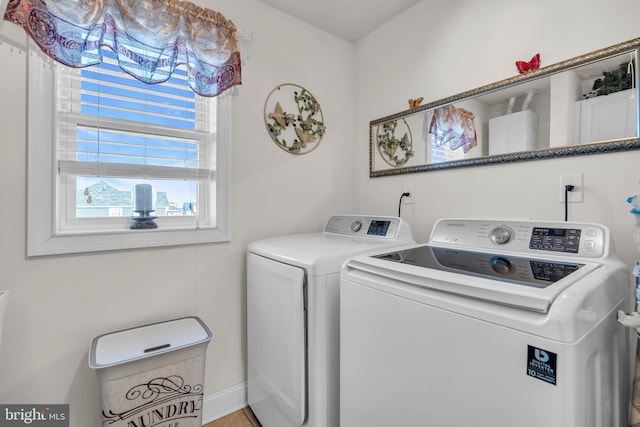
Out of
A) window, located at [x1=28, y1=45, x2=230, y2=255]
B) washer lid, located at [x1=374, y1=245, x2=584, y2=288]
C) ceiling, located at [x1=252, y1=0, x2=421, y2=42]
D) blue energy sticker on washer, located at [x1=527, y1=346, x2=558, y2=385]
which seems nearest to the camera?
blue energy sticker on washer, located at [x1=527, y1=346, x2=558, y2=385]

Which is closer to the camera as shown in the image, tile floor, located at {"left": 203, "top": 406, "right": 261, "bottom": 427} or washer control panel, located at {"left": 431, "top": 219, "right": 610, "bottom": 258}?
washer control panel, located at {"left": 431, "top": 219, "right": 610, "bottom": 258}

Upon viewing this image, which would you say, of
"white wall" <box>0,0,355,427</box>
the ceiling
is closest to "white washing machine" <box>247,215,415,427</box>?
"white wall" <box>0,0,355,427</box>

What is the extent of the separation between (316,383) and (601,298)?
3.27ft

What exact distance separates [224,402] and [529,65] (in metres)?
2.39

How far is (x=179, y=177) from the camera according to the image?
162 centimetres

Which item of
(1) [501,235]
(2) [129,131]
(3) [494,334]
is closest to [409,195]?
(1) [501,235]

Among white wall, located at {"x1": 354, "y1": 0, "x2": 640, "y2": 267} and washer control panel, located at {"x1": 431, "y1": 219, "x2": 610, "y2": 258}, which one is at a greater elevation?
white wall, located at {"x1": 354, "y1": 0, "x2": 640, "y2": 267}

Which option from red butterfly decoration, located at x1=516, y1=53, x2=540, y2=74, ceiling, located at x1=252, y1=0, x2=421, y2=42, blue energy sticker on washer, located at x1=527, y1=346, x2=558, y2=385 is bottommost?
blue energy sticker on washer, located at x1=527, y1=346, x2=558, y2=385

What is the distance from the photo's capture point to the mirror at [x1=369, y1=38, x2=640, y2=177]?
1130mm

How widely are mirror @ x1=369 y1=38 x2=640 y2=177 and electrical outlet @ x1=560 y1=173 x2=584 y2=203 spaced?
0.34ft

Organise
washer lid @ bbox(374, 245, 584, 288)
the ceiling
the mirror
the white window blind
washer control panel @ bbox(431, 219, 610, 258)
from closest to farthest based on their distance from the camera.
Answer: washer lid @ bbox(374, 245, 584, 288)
washer control panel @ bbox(431, 219, 610, 258)
the mirror
the white window blind
the ceiling

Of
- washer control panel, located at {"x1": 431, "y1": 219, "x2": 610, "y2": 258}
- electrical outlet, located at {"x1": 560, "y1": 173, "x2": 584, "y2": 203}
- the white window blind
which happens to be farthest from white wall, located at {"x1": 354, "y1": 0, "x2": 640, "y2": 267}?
the white window blind

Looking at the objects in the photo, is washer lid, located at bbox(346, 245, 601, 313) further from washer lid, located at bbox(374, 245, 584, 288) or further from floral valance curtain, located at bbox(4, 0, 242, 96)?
floral valance curtain, located at bbox(4, 0, 242, 96)

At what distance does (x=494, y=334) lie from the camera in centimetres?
68
